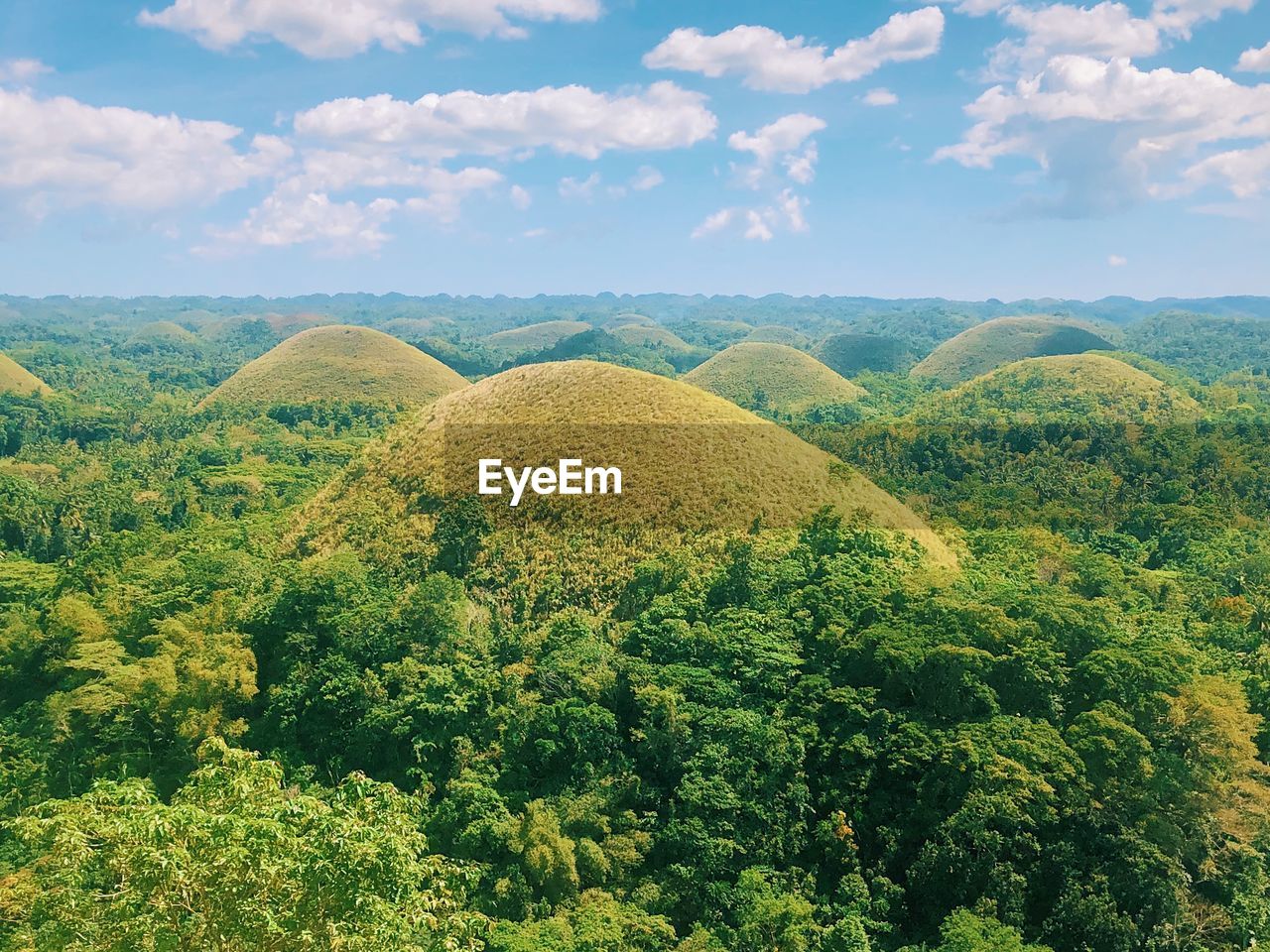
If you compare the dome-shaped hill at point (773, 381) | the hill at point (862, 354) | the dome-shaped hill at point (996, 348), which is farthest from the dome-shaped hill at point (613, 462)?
the hill at point (862, 354)

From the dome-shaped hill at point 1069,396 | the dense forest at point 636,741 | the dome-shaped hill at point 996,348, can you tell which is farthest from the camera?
the dome-shaped hill at point 996,348

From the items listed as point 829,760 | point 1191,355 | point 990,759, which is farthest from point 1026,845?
point 1191,355

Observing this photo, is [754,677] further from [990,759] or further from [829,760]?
[990,759]

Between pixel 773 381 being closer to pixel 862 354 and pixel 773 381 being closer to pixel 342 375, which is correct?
pixel 862 354

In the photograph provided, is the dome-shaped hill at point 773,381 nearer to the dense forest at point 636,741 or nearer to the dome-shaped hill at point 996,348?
the dome-shaped hill at point 996,348

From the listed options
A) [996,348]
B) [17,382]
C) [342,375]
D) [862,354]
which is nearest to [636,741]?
[342,375]

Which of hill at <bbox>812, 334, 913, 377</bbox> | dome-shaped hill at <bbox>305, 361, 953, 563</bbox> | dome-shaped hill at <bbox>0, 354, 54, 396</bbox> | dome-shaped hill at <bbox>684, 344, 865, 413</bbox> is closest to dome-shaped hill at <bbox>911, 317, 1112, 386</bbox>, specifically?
hill at <bbox>812, 334, 913, 377</bbox>

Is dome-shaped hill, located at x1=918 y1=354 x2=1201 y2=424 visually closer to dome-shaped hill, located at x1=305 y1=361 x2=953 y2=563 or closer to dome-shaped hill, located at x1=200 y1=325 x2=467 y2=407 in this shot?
dome-shaped hill, located at x1=305 y1=361 x2=953 y2=563
